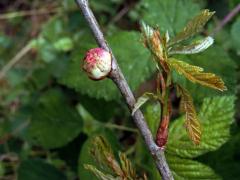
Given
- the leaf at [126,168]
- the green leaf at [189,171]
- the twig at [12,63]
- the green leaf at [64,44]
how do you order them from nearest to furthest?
1. the leaf at [126,168]
2. the green leaf at [189,171]
3. the green leaf at [64,44]
4. the twig at [12,63]

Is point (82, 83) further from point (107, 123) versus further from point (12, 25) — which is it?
point (12, 25)

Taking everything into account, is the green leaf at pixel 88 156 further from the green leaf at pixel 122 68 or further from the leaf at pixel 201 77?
the leaf at pixel 201 77

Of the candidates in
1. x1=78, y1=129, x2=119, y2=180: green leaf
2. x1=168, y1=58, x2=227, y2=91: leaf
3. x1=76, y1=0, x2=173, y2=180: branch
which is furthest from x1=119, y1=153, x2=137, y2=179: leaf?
x1=78, y1=129, x2=119, y2=180: green leaf

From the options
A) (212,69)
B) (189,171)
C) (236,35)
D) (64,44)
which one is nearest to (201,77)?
(189,171)

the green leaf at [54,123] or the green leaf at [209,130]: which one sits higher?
the green leaf at [54,123]

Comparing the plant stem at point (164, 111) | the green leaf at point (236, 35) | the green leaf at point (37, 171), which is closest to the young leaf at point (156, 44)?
the plant stem at point (164, 111)

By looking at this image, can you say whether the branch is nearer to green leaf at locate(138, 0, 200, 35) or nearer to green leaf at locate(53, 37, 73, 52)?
green leaf at locate(138, 0, 200, 35)

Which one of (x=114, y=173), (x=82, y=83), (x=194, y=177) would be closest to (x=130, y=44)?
(x=82, y=83)

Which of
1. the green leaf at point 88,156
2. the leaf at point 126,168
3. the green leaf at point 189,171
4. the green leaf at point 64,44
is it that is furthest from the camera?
the green leaf at point 64,44
